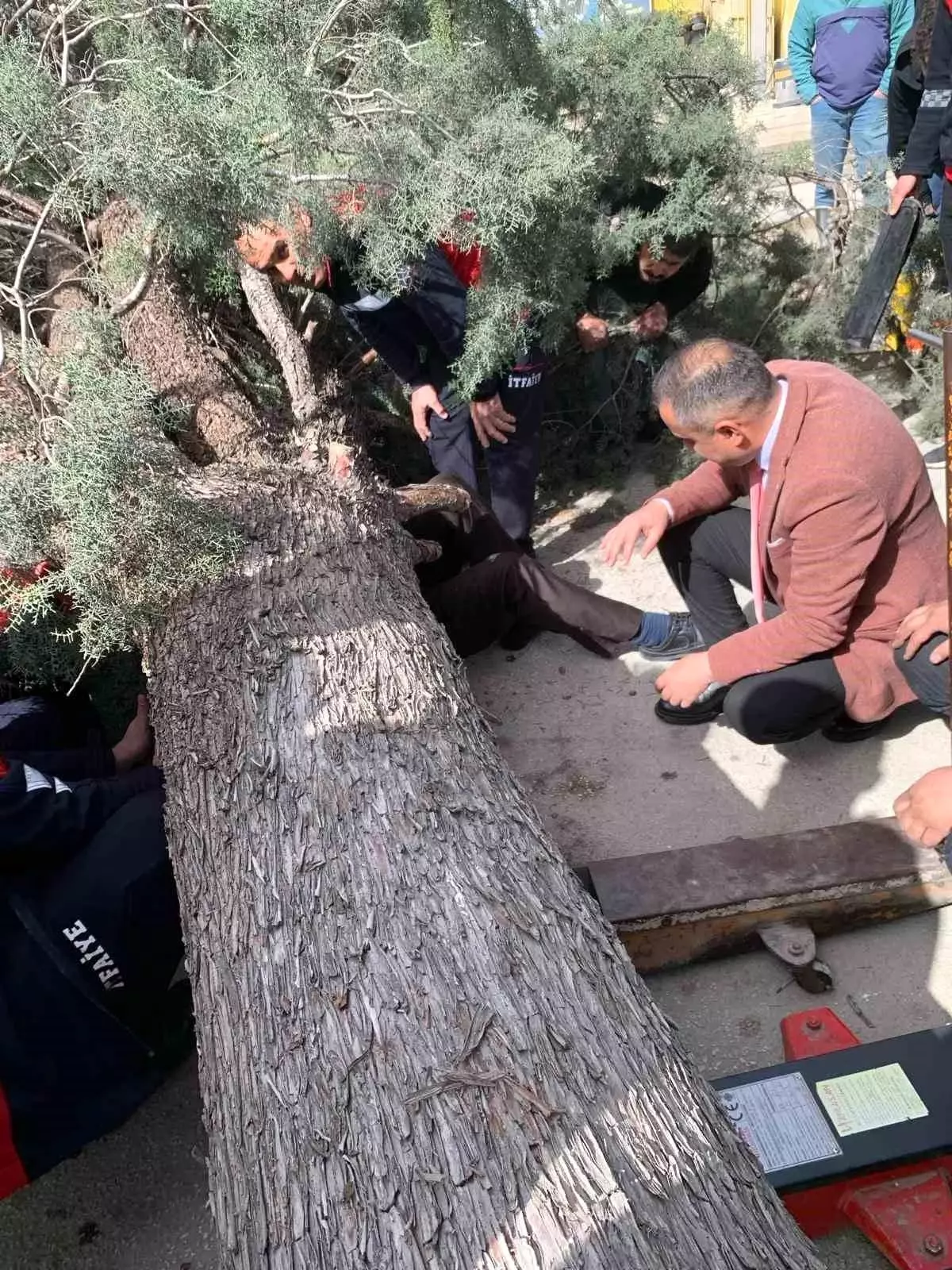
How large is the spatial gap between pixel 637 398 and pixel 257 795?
339cm

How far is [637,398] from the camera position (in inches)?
177

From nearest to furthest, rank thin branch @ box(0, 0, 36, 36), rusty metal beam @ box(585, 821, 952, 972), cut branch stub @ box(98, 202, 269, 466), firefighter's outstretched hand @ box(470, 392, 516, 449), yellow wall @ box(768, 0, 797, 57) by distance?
rusty metal beam @ box(585, 821, 952, 972) → thin branch @ box(0, 0, 36, 36) → cut branch stub @ box(98, 202, 269, 466) → firefighter's outstretched hand @ box(470, 392, 516, 449) → yellow wall @ box(768, 0, 797, 57)

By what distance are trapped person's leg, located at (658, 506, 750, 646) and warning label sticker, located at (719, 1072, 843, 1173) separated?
5.43 ft

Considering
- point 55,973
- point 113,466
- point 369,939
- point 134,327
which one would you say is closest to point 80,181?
point 134,327

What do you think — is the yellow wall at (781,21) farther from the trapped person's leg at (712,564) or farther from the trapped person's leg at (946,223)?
the trapped person's leg at (712,564)

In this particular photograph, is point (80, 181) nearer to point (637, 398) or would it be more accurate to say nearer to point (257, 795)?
point (257, 795)

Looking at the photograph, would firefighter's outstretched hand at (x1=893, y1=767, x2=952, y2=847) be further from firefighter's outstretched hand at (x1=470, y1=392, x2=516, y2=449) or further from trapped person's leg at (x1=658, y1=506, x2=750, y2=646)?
firefighter's outstretched hand at (x1=470, y1=392, x2=516, y2=449)

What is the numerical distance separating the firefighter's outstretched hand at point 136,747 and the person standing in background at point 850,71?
4.31 metres

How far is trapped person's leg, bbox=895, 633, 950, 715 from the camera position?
7.64ft

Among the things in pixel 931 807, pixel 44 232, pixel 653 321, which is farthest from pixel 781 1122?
pixel 653 321

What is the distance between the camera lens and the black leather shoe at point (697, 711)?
9.18 feet

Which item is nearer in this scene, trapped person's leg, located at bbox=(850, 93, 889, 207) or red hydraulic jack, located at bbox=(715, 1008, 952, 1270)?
red hydraulic jack, located at bbox=(715, 1008, 952, 1270)

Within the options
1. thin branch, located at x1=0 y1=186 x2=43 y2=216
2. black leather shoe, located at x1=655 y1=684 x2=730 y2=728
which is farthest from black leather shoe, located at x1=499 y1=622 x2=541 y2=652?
thin branch, located at x1=0 y1=186 x2=43 y2=216

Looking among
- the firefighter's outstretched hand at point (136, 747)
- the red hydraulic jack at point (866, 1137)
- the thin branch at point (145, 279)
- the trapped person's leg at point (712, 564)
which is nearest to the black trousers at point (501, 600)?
the trapped person's leg at point (712, 564)
